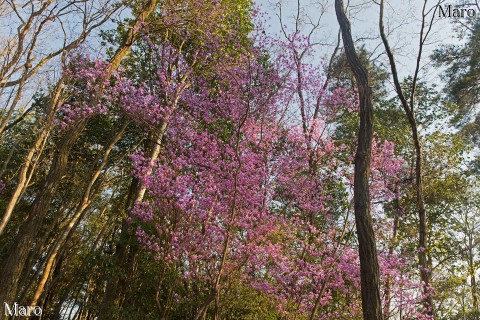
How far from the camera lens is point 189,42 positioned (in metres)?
9.89

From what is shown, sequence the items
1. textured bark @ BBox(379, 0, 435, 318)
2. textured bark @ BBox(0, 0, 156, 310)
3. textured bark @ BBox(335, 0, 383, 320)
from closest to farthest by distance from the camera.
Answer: textured bark @ BBox(335, 0, 383, 320) → textured bark @ BBox(0, 0, 156, 310) → textured bark @ BBox(379, 0, 435, 318)

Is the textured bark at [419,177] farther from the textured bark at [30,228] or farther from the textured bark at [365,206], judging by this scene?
the textured bark at [30,228]

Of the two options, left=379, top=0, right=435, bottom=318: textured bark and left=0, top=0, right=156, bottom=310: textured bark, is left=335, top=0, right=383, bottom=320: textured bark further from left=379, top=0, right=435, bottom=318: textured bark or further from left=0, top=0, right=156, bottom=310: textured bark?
left=0, top=0, right=156, bottom=310: textured bark

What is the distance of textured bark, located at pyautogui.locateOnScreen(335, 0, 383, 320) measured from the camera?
3.68 m

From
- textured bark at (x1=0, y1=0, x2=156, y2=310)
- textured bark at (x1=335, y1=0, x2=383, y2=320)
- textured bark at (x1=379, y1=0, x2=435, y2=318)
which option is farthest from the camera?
textured bark at (x1=379, y1=0, x2=435, y2=318)

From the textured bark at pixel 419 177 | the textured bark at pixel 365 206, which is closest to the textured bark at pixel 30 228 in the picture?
the textured bark at pixel 365 206

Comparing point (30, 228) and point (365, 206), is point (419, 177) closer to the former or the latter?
point (365, 206)

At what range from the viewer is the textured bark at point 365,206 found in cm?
368

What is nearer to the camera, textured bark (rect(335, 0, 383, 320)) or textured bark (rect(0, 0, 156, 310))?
textured bark (rect(335, 0, 383, 320))

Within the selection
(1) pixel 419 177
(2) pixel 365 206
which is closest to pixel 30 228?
(2) pixel 365 206

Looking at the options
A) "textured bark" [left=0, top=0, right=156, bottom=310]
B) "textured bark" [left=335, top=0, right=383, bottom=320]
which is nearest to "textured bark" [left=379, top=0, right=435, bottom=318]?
"textured bark" [left=335, top=0, right=383, bottom=320]

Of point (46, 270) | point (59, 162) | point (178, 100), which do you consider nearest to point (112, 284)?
point (46, 270)

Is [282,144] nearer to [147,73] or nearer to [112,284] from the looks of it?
[147,73]

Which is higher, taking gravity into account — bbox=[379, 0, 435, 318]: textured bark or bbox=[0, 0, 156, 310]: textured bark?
bbox=[379, 0, 435, 318]: textured bark
